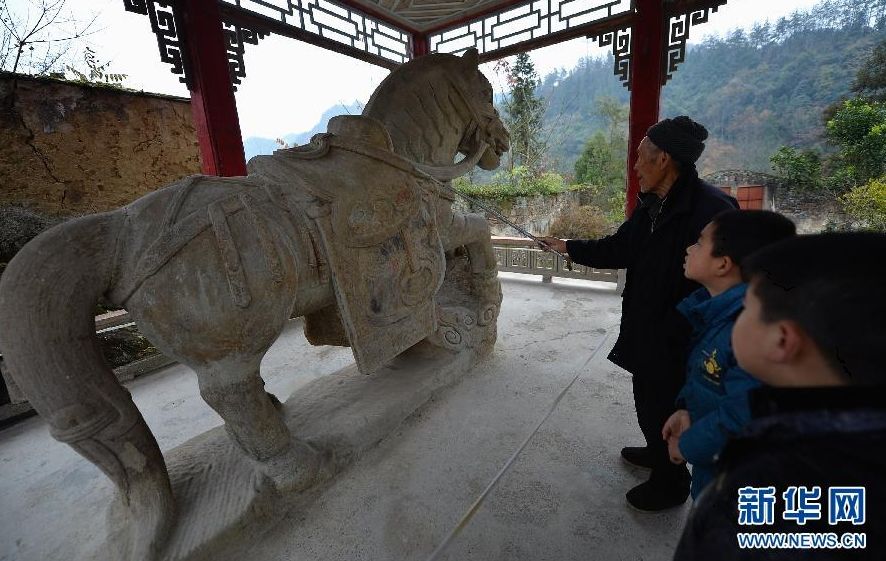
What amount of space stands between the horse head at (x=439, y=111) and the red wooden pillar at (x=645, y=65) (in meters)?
2.10

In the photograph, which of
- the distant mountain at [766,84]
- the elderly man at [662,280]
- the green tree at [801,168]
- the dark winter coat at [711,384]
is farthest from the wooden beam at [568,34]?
the distant mountain at [766,84]

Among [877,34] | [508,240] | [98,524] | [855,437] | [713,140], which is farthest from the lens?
[713,140]

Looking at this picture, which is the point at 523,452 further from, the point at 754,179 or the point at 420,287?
the point at 754,179

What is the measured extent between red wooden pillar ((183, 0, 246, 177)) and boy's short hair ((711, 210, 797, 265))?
153 inches

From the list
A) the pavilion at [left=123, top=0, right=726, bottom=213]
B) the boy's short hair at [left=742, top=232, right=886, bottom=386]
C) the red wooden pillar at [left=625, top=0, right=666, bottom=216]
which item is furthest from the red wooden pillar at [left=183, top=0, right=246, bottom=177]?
the boy's short hair at [left=742, top=232, right=886, bottom=386]

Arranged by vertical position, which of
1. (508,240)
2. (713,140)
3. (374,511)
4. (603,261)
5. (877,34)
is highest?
(877,34)

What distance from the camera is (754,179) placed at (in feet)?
31.0

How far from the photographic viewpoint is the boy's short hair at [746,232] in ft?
3.39

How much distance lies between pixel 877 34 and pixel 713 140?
8.00m

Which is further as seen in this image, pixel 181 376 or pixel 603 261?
pixel 181 376

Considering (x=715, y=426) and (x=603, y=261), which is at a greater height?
(x=603, y=261)

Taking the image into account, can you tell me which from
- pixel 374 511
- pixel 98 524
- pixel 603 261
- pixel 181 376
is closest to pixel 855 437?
pixel 603 261

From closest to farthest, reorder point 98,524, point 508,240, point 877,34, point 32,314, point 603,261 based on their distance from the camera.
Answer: point 32,314, point 98,524, point 603,261, point 508,240, point 877,34

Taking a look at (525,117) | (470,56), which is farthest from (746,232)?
(525,117)
